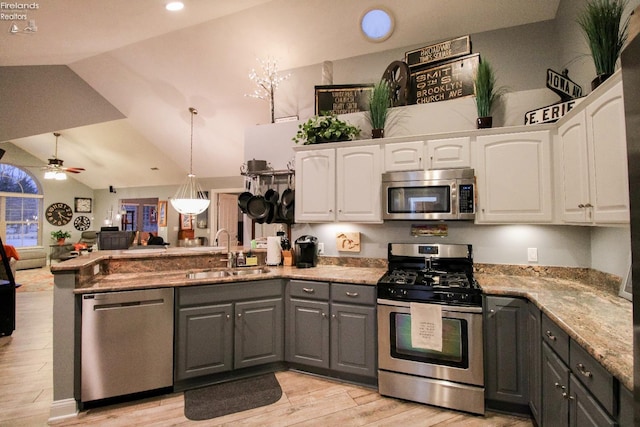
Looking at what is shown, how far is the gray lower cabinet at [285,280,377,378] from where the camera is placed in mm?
2607

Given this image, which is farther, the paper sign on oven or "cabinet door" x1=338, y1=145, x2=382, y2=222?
"cabinet door" x1=338, y1=145, x2=382, y2=222

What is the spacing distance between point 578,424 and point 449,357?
94 centimetres

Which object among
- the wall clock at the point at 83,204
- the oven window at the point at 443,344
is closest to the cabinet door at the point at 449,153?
the oven window at the point at 443,344

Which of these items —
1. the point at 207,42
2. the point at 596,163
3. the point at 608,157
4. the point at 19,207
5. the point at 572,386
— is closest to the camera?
the point at 572,386

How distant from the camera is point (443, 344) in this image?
2338 millimetres

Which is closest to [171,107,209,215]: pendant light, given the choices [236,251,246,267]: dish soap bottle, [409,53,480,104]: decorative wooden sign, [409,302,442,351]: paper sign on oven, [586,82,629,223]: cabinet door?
[236,251,246,267]: dish soap bottle

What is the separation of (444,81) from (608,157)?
5.88 feet

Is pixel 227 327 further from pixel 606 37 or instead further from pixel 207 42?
pixel 207 42

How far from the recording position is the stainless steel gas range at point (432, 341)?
2.26 metres

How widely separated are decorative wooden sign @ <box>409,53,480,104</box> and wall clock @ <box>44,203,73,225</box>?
11.5m

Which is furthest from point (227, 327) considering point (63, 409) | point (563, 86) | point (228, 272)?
point (563, 86)

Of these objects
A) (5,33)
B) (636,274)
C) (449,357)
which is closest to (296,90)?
(5,33)

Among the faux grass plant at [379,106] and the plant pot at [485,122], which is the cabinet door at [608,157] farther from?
the faux grass plant at [379,106]

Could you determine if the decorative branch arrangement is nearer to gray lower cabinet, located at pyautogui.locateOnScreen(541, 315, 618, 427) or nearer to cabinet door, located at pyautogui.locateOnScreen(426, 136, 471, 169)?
cabinet door, located at pyautogui.locateOnScreen(426, 136, 471, 169)
